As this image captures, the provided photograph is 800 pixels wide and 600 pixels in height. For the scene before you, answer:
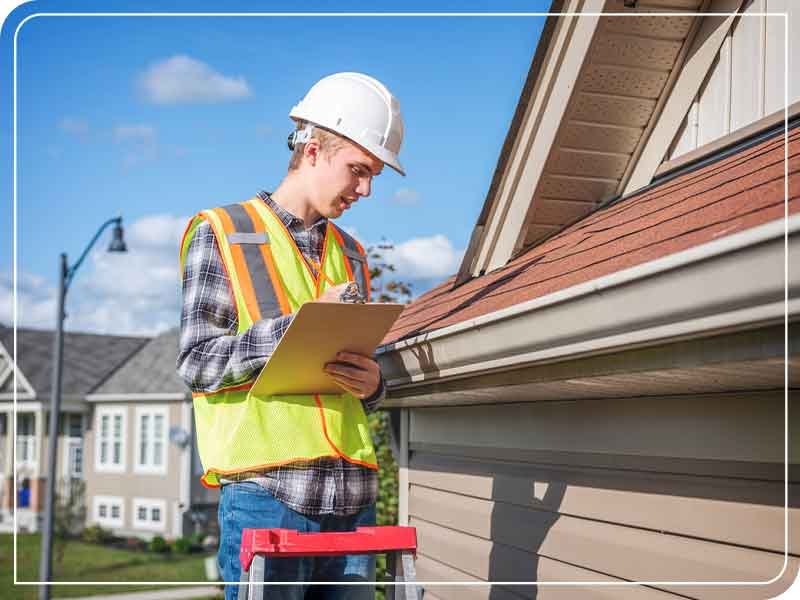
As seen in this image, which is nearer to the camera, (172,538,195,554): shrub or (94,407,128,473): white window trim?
(172,538,195,554): shrub

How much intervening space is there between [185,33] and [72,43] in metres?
0.66

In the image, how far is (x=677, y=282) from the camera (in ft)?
5.43

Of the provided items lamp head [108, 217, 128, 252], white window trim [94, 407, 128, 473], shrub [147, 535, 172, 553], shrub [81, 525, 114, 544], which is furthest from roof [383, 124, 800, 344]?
white window trim [94, 407, 128, 473]

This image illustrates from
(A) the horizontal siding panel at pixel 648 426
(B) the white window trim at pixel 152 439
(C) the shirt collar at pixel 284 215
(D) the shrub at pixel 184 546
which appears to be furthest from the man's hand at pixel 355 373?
(B) the white window trim at pixel 152 439

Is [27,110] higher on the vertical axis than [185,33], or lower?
lower

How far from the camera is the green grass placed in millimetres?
18641

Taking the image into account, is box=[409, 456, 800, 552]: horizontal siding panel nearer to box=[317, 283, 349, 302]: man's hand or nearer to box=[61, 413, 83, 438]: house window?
box=[317, 283, 349, 302]: man's hand

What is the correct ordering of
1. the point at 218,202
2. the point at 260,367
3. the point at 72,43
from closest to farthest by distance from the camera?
1. the point at 260,367
2. the point at 218,202
3. the point at 72,43

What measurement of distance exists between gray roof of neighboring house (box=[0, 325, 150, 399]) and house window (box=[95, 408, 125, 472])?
1123mm

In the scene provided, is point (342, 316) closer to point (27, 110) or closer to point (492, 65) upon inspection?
point (27, 110)

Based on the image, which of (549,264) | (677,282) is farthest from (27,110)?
(677,282)

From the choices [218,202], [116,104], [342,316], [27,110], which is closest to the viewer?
[342,316]

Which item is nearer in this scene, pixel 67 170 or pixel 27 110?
pixel 27 110

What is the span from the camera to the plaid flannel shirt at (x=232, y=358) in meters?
2.21
